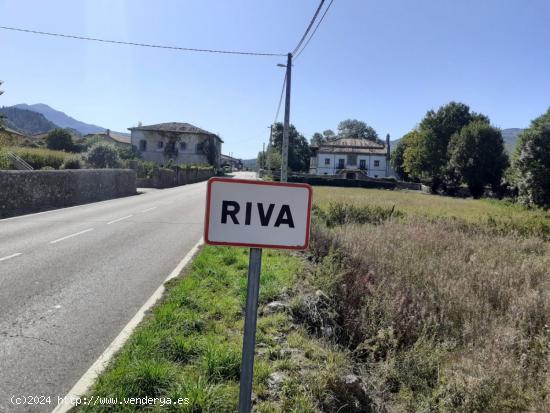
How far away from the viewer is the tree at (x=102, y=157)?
31688 mm

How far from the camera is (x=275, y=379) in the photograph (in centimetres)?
334

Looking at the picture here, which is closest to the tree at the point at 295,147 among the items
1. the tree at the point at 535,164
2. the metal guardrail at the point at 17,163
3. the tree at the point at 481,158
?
the tree at the point at 481,158

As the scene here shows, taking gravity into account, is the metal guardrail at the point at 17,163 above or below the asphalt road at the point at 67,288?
above

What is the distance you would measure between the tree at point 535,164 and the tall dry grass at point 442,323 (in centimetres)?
2420

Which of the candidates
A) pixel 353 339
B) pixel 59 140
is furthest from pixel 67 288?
pixel 59 140

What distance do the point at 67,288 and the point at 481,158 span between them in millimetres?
52649

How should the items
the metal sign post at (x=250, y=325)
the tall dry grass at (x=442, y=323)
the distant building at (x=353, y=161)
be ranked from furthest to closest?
the distant building at (x=353, y=161) < the tall dry grass at (x=442, y=323) < the metal sign post at (x=250, y=325)

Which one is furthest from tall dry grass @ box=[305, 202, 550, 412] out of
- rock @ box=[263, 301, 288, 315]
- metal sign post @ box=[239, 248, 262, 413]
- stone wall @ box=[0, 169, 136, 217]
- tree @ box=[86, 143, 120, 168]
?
tree @ box=[86, 143, 120, 168]

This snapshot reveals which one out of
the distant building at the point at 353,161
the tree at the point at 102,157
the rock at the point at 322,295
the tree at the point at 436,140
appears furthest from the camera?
the distant building at the point at 353,161

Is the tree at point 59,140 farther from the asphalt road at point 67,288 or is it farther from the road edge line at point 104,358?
the road edge line at point 104,358

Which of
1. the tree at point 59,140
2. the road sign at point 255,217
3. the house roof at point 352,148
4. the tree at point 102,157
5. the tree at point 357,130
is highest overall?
the tree at point 357,130

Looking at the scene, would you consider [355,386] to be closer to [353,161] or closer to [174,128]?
[174,128]

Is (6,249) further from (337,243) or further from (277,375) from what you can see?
(277,375)

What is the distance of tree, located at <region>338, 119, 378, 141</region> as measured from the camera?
4569 inches
